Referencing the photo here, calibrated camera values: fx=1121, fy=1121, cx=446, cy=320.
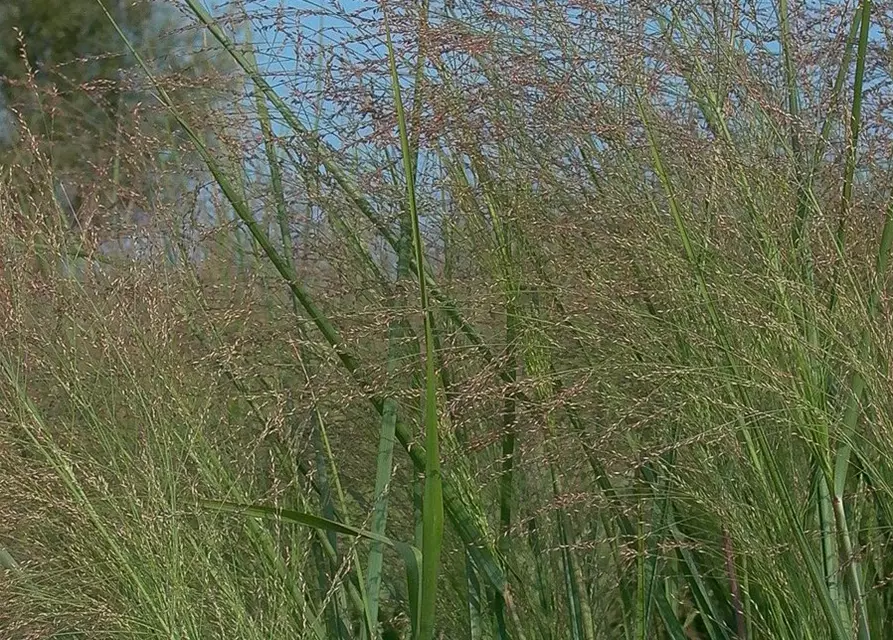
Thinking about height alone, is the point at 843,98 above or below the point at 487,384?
above

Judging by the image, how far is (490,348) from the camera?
109 centimetres

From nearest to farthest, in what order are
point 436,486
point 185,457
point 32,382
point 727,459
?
point 436,486
point 727,459
point 185,457
point 32,382

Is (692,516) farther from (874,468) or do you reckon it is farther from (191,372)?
(191,372)

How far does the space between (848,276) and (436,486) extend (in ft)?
1.26

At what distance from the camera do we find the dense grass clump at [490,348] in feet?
3.18

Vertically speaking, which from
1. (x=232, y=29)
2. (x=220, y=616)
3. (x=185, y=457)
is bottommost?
(x=220, y=616)

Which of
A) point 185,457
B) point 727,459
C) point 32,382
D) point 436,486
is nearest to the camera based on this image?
point 436,486

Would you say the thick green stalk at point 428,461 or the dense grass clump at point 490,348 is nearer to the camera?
the thick green stalk at point 428,461

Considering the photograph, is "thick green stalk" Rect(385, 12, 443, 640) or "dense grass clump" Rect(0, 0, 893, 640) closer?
"thick green stalk" Rect(385, 12, 443, 640)

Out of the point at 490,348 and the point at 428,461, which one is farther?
the point at 490,348

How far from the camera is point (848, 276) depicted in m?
0.93

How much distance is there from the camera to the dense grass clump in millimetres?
968

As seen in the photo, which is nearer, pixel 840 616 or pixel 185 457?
pixel 840 616

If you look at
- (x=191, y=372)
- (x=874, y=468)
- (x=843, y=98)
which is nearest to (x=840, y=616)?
(x=874, y=468)
